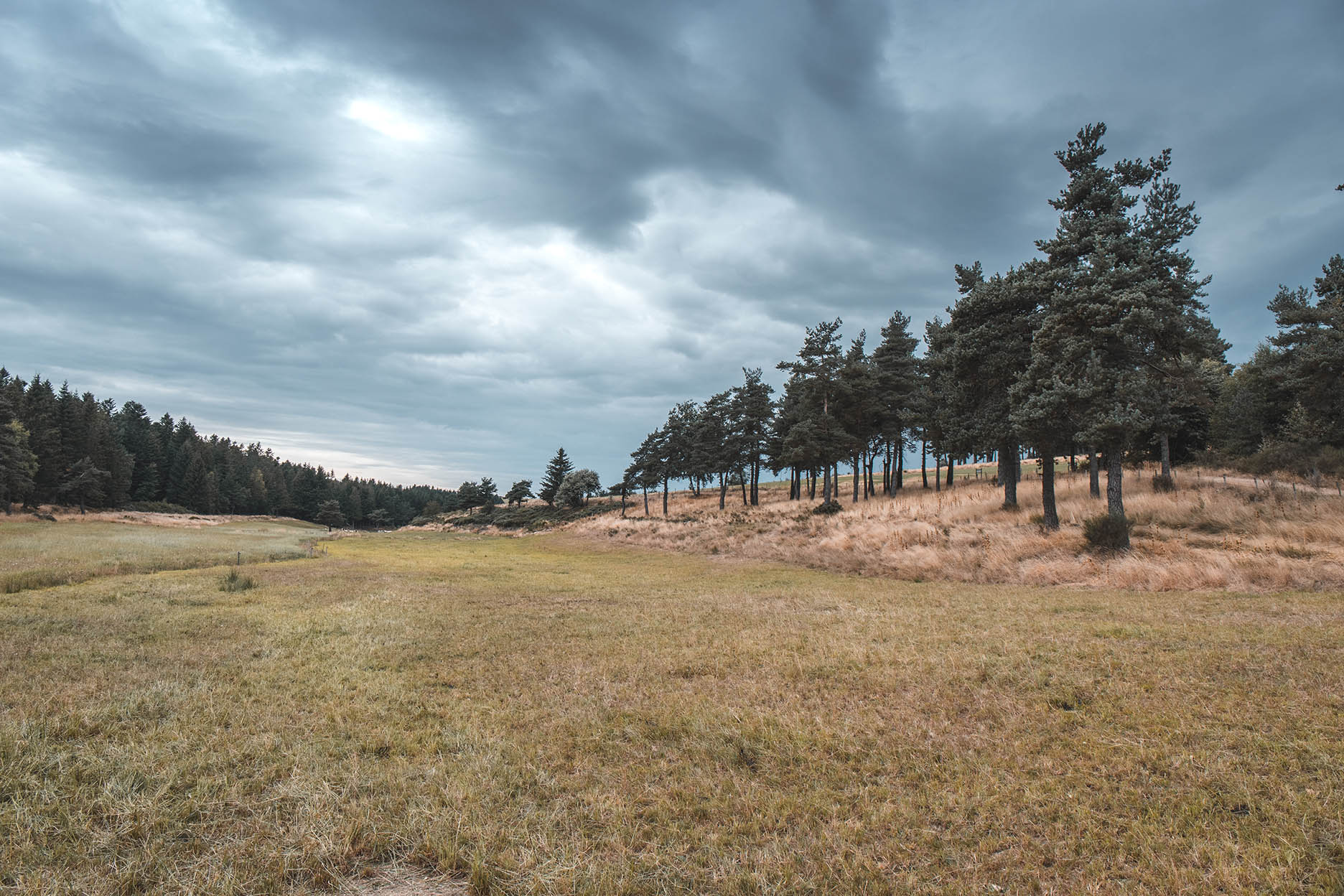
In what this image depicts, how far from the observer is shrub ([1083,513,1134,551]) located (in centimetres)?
1841

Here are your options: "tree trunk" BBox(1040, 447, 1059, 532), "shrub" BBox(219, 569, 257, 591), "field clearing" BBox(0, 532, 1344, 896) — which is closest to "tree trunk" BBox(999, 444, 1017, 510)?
"tree trunk" BBox(1040, 447, 1059, 532)

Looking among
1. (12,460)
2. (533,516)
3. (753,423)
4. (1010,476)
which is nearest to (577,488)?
(533,516)

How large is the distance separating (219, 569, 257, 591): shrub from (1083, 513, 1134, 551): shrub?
2790 centimetres

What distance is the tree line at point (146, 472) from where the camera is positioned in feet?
227

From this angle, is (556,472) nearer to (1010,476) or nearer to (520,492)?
(520,492)

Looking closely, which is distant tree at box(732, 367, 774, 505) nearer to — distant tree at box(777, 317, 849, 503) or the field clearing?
distant tree at box(777, 317, 849, 503)

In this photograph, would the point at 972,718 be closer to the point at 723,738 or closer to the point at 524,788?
the point at 723,738

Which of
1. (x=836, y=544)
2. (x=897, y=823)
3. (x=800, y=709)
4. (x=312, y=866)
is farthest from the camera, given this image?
(x=836, y=544)

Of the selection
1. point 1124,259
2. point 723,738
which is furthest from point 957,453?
point 723,738

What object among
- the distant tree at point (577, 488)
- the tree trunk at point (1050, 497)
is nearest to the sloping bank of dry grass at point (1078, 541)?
the tree trunk at point (1050, 497)

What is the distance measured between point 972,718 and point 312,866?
6886 millimetres

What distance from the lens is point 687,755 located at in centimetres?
598

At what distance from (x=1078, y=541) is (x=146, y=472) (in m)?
128

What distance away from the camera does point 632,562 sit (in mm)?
29391
